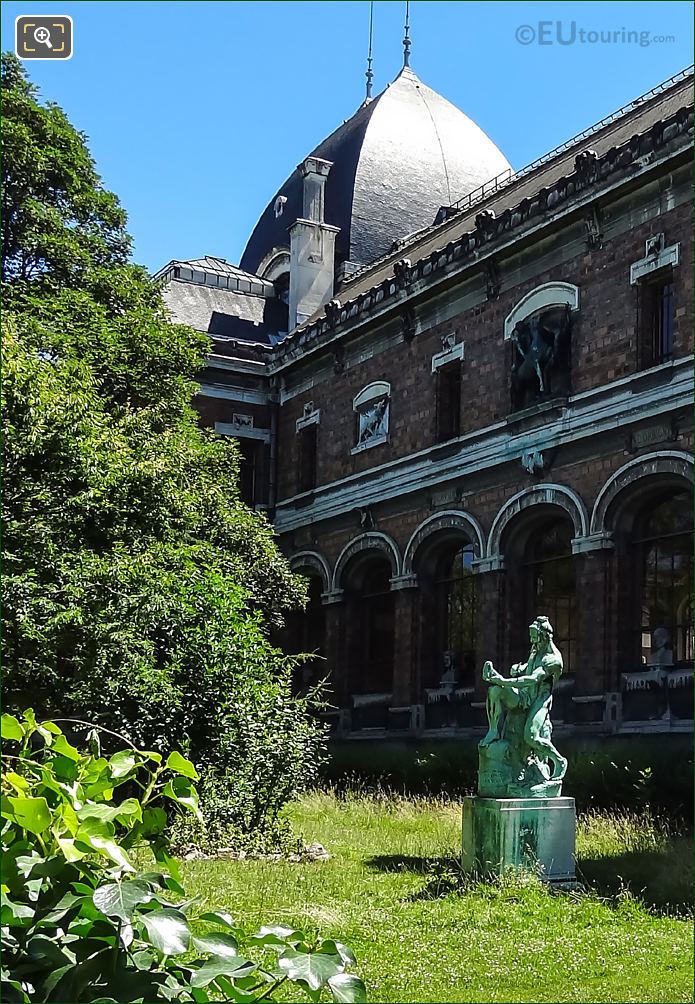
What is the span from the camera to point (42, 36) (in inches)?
126

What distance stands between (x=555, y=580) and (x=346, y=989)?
64.4 ft

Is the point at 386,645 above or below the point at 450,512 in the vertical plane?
below

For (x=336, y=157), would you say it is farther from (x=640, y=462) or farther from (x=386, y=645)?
(x=640, y=462)

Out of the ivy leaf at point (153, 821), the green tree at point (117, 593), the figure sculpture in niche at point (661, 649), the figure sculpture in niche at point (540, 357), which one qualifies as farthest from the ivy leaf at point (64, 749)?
the figure sculpture in niche at point (540, 357)

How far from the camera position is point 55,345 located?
18.5 m

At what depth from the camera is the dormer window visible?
85.4ft

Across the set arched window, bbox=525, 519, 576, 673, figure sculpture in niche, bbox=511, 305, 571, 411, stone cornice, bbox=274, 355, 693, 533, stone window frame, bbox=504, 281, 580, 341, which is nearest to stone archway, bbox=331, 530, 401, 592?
stone cornice, bbox=274, 355, 693, 533

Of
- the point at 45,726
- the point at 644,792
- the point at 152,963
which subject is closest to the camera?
the point at 152,963

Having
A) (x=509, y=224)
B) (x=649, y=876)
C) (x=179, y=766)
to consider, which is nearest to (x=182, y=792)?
(x=179, y=766)

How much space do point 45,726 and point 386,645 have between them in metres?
23.7

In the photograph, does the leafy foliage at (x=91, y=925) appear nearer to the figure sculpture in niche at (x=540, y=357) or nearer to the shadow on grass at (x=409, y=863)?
the shadow on grass at (x=409, y=863)

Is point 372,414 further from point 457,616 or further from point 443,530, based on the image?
point 457,616

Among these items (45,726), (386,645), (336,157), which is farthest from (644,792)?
(336,157)

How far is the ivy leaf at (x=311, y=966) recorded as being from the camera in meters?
2.09
